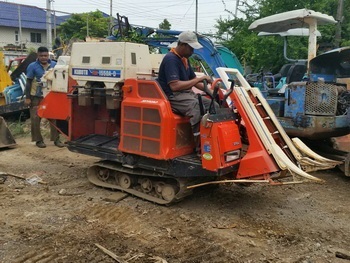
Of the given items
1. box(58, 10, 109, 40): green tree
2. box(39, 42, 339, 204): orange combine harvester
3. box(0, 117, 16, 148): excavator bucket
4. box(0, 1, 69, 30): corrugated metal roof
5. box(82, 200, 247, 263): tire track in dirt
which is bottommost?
box(82, 200, 247, 263): tire track in dirt

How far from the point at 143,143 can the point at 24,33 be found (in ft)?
131

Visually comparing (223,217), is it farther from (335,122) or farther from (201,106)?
(335,122)

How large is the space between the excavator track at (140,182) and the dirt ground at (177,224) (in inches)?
3.9

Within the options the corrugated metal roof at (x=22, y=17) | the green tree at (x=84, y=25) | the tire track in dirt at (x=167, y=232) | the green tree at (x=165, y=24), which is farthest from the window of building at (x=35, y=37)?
the tire track in dirt at (x=167, y=232)

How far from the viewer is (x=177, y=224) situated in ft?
13.9

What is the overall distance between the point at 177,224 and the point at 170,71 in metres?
1.63

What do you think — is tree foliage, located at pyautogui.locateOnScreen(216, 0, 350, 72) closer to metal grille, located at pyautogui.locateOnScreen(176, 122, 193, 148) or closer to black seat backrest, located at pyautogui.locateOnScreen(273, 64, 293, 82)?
black seat backrest, located at pyautogui.locateOnScreen(273, 64, 293, 82)

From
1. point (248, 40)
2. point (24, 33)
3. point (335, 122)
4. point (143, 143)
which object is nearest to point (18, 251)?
point (143, 143)

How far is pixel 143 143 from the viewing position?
4.71m

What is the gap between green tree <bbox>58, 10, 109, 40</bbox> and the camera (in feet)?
107

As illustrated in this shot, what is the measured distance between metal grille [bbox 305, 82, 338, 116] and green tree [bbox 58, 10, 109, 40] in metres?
28.4

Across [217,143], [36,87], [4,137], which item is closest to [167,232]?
[217,143]

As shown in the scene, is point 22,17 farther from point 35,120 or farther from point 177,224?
point 177,224

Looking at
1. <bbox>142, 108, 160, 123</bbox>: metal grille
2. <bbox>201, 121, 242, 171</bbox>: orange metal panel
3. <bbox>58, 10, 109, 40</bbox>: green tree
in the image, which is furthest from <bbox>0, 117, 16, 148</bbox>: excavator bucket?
<bbox>58, 10, 109, 40</bbox>: green tree
